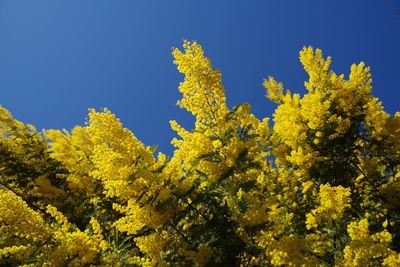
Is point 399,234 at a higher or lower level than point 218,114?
lower

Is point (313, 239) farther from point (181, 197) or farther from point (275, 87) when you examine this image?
point (275, 87)

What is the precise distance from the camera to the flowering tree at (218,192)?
5.32m

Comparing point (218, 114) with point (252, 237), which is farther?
point (218, 114)

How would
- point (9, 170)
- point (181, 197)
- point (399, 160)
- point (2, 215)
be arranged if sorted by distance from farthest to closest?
1. point (9, 170)
2. point (399, 160)
3. point (181, 197)
4. point (2, 215)

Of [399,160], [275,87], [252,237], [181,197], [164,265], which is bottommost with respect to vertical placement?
[164,265]

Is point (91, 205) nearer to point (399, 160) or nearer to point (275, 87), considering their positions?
point (275, 87)

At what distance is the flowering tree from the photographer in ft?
17.5

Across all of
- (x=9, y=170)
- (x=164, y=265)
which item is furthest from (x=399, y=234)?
(x=9, y=170)

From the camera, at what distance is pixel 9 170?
392 inches

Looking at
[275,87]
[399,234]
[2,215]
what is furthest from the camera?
[275,87]

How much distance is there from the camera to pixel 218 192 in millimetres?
6211

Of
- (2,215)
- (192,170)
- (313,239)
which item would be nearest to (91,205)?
(2,215)

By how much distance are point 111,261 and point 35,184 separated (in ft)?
20.3

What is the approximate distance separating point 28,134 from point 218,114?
8833 millimetres
